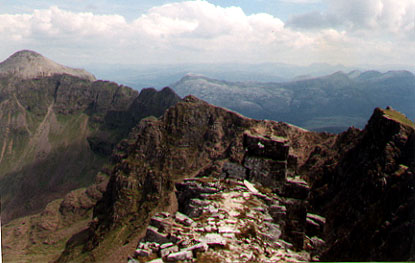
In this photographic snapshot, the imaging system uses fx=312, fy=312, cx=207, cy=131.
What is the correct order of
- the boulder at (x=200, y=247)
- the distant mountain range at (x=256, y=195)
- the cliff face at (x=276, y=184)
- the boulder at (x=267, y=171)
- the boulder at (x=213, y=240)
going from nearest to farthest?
the boulder at (x=200, y=247)
the boulder at (x=213, y=240)
the distant mountain range at (x=256, y=195)
the cliff face at (x=276, y=184)
the boulder at (x=267, y=171)

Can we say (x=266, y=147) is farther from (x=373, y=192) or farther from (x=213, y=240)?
(x=373, y=192)

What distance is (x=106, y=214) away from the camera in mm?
Answer: 170125

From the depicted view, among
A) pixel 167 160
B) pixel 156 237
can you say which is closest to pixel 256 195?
Result: pixel 156 237

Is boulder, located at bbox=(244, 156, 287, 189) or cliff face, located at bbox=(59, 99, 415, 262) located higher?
boulder, located at bbox=(244, 156, 287, 189)

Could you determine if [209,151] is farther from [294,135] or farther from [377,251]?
[377,251]

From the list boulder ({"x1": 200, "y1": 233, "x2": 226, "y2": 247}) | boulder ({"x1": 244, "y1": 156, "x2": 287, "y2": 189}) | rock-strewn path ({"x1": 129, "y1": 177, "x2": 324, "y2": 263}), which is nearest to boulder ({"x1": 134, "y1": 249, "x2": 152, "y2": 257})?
rock-strewn path ({"x1": 129, "y1": 177, "x2": 324, "y2": 263})

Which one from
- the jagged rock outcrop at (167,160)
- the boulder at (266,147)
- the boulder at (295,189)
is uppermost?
the boulder at (266,147)

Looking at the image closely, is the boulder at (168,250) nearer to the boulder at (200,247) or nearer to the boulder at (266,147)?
the boulder at (200,247)

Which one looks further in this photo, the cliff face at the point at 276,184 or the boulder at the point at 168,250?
the cliff face at the point at 276,184

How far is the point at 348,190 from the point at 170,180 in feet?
317

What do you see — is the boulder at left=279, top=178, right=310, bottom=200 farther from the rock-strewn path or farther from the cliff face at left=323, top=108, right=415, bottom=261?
the cliff face at left=323, top=108, right=415, bottom=261

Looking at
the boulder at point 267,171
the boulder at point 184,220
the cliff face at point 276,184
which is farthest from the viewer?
the boulder at point 267,171

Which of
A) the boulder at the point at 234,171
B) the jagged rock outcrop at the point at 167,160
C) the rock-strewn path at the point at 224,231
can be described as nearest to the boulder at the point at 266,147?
the boulder at the point at 234,171

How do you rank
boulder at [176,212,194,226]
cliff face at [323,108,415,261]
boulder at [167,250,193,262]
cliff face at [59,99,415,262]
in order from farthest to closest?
cliff face at [323,108,415,261], cliff face at [59,99,415,262], boulder at [176,212,194,226], boulder at [167,250,193,262]
